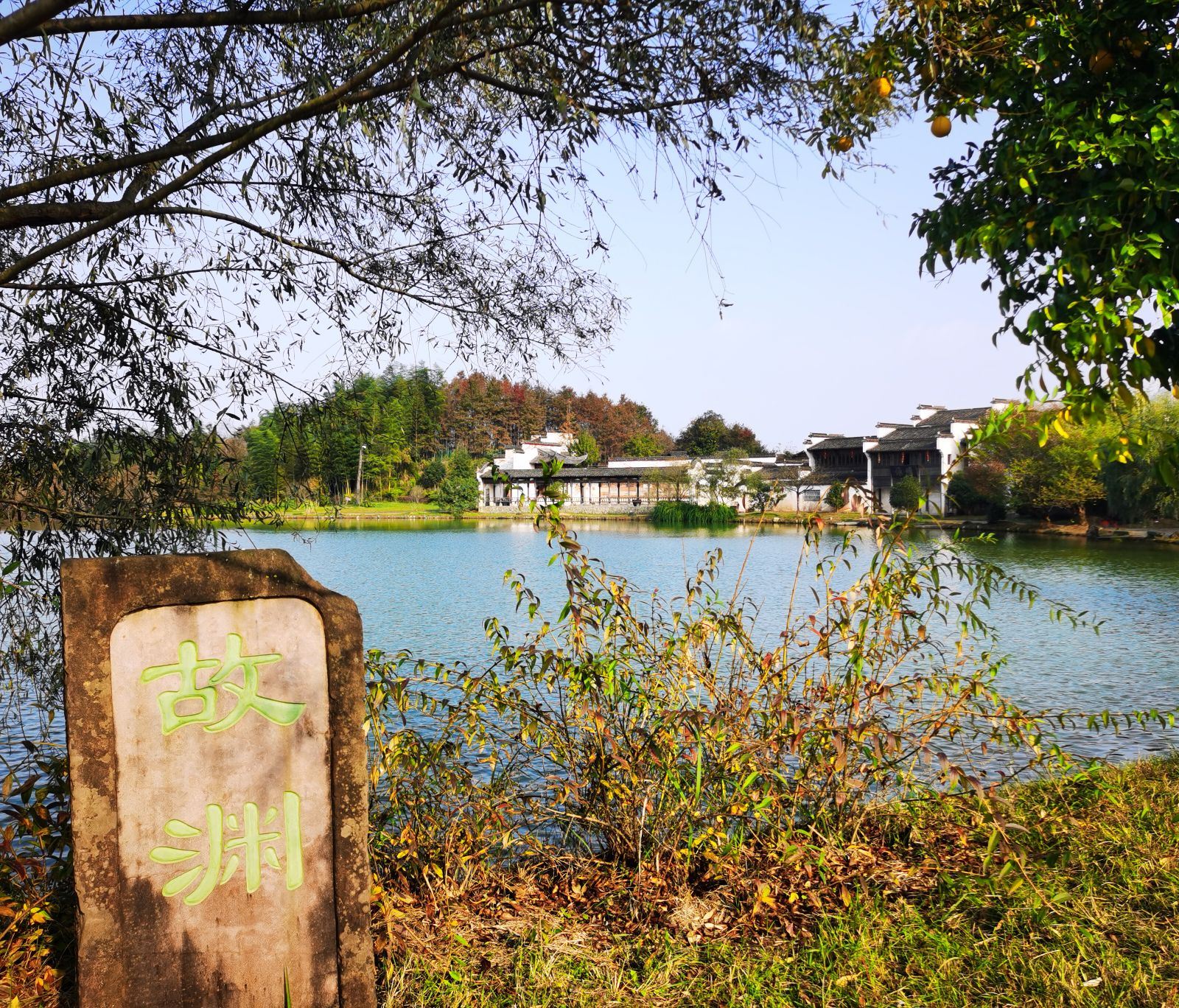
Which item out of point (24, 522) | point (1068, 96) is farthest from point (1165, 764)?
point (24, 522)

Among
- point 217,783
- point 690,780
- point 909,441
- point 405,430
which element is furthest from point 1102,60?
point 909,441

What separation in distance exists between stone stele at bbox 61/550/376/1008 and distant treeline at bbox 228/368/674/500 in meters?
1.36

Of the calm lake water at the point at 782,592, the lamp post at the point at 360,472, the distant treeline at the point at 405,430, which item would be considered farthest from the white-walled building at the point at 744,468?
the lamp post at the point at 360,472

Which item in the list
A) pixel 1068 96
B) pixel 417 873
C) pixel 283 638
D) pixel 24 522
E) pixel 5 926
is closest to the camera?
pixel 283 638

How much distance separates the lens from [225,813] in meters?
1.97

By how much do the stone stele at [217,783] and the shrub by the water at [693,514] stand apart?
32.0 metres

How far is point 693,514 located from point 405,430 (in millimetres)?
17290

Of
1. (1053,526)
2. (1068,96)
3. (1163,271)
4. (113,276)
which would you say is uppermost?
(1068,96)

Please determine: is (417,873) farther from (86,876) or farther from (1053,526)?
(1053,526)

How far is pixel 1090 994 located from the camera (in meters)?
2.07

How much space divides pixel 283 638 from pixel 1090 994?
1941 millimetres

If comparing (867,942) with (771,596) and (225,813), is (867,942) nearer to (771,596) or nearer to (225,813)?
(225,813)

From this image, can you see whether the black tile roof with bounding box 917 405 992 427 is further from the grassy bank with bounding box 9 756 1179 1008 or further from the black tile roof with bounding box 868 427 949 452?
the grassy bank with bounding box 9 756 1179 1008

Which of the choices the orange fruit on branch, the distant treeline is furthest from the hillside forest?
the orange fruit on branch
